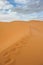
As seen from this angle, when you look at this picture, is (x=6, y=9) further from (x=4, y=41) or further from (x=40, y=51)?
(x=40, y=51)

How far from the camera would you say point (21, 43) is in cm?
106

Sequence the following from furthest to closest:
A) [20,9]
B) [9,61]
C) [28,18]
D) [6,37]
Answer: [20,9] < [28,18] < [6,37] < [9,61]

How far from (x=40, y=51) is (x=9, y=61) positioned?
24cm

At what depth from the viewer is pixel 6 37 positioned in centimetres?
113

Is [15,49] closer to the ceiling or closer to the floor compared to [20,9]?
closer to the floor

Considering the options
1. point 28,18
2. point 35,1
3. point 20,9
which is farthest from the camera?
point 35,1

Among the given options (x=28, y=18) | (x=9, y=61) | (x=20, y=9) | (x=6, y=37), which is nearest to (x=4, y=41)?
(x=6, y=37)

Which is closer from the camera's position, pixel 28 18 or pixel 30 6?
pixel 28 18

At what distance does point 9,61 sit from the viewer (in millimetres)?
903

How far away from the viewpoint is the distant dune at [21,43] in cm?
91

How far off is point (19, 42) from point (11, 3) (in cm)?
83

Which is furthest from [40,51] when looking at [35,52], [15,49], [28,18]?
[28,18]

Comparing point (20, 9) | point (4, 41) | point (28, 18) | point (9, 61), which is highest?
point (20, 9)

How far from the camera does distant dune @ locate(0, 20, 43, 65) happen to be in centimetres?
91
